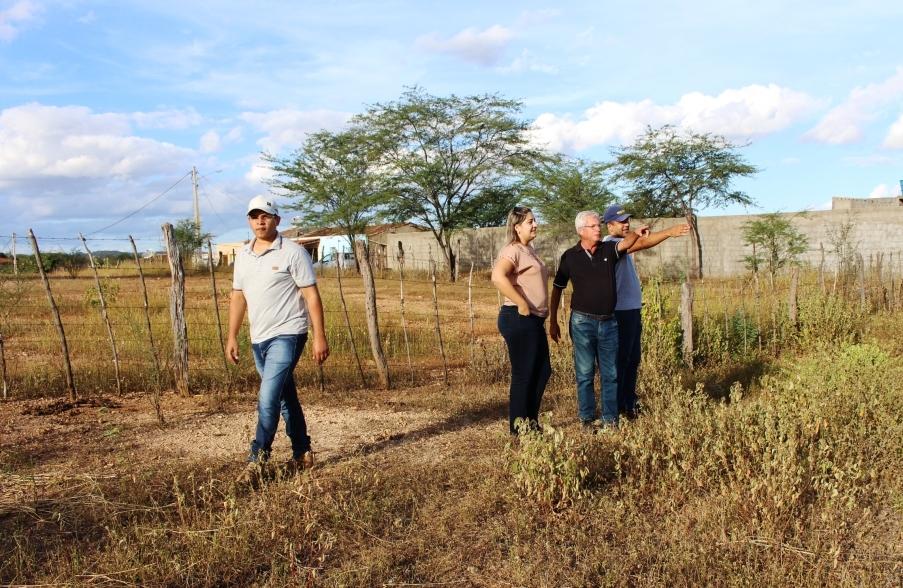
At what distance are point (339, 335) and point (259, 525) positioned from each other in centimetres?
625

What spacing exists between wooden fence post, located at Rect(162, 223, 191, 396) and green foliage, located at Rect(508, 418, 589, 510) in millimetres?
4230

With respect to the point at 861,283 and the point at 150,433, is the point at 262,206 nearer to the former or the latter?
the point at 150,433

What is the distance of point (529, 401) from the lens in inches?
184

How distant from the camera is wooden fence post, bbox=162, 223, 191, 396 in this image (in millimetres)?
7062

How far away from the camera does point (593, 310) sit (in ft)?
15.6

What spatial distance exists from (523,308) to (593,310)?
0.57 meters

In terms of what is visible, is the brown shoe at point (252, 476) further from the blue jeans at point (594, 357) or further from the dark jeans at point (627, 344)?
the dark jeans at point (627, 344)

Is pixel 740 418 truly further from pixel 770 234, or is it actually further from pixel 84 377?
pixel 770 234

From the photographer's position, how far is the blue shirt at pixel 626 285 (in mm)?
5070

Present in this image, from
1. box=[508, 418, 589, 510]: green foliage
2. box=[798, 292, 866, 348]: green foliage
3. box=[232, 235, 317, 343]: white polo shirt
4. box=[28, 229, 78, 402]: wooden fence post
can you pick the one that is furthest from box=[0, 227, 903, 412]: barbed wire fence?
box=[508, 418, 589, 510]: green foliage

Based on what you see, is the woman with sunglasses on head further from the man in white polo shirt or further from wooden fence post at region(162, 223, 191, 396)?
wooden fence post at region(162, 223, 191, 396)

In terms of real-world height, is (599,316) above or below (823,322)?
above

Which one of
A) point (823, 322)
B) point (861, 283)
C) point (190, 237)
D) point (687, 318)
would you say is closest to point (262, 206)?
point (687, 318)

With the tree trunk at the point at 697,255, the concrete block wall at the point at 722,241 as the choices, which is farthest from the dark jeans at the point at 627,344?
the tree trunk at the point at 697,255
